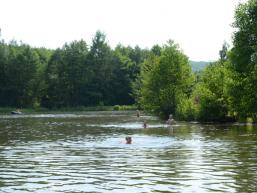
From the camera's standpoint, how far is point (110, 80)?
168500 mm

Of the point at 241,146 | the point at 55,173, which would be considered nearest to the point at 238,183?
the point at 55,173

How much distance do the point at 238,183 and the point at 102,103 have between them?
5446 inches

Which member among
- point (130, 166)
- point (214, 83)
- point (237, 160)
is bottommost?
point (130, 166)

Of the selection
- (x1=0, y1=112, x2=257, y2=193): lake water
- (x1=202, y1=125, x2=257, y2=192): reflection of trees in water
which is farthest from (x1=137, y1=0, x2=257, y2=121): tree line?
(x1=0, y1=112, x2=257, y2=193): lake water

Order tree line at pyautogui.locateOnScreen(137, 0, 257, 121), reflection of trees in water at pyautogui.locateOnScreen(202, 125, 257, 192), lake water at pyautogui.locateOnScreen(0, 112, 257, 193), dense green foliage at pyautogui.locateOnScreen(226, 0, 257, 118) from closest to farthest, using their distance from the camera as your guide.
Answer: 1. lake water at pyautogui.locateOnScreen(0, 112, 257, 193)
2. reflection of trees in water at pyautogui.locateOnScreen(202, 125, 257, 192)
3. dense green foliage at pyautogui.locateOnScreen(226, 0, 257, 118)
4. tree line at pyautogui.locateOnScreen(137, 0, 257, 121)

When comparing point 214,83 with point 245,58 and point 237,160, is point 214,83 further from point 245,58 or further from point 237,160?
point 237,160

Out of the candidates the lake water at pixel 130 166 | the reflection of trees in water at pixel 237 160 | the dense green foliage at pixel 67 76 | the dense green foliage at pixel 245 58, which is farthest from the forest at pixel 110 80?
the lake water at pixel 130 166

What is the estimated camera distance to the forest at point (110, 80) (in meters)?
75.0

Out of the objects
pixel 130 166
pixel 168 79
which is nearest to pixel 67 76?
pixel 168 79

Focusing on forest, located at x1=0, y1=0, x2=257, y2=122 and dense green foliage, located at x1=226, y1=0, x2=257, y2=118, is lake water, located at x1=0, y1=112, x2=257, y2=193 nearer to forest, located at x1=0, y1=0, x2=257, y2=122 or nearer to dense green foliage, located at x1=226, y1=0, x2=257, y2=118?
dense green foliage, located at x1=226, y1=0, x2=257, y2=118

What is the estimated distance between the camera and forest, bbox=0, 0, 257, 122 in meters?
75.0

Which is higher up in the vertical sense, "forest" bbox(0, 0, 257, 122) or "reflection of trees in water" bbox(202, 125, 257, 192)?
"forest" bbox(0, 0, 257, 122)

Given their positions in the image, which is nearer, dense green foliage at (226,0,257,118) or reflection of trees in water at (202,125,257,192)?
reflection of trees in water at (202,125,257,192)

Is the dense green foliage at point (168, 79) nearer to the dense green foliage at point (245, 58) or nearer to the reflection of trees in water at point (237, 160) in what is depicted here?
the dense green foliage at point (245, 58)
